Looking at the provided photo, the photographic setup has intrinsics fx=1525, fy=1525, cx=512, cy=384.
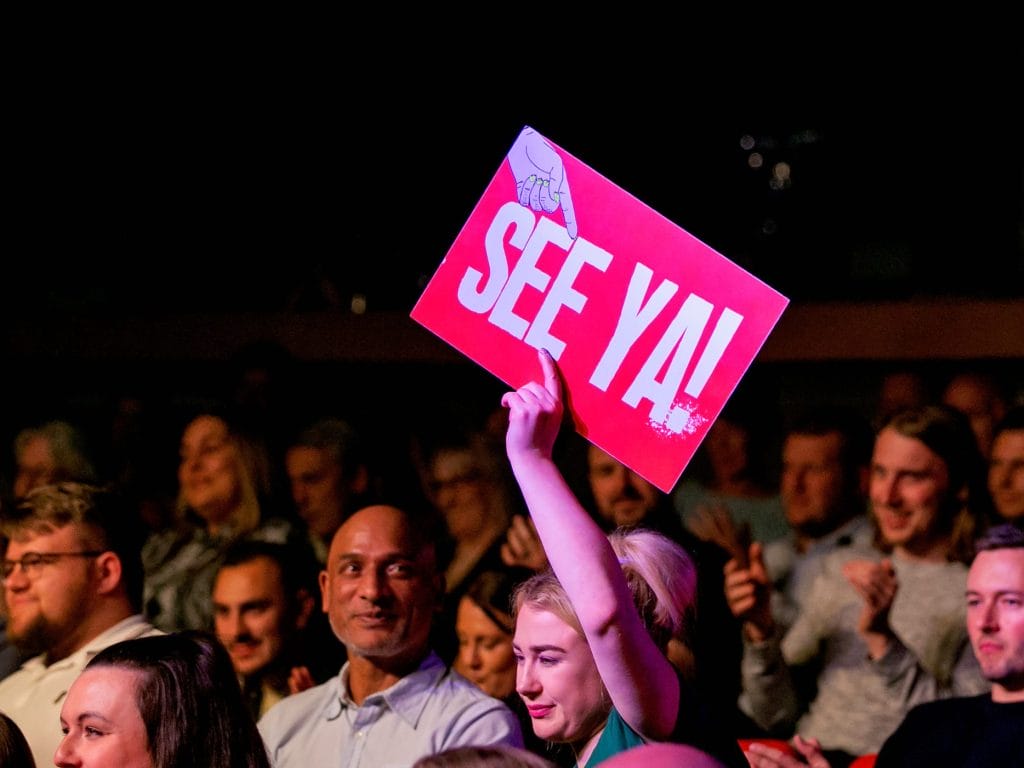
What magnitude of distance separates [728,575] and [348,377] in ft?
6.26

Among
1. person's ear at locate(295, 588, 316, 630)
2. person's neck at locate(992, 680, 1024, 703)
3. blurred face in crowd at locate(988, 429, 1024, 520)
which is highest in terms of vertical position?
blurred face in crowd at locate(988, 429, 1024, 520)

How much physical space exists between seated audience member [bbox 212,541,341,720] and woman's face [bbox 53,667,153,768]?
1235mm

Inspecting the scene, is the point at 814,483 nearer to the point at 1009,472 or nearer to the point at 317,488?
the point at 1009,472

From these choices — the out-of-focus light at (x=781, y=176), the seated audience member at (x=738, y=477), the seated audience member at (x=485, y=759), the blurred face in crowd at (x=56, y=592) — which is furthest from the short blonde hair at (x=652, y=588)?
the out-of-focus light at (x=781, y=176)

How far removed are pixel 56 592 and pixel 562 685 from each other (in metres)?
1.47

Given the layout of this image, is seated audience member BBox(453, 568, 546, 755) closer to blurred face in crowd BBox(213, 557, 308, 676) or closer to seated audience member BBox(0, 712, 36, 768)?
blurred face in crowd BBox(213, 557, 308, 676)

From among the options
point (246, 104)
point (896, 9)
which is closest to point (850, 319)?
point (896, 9)

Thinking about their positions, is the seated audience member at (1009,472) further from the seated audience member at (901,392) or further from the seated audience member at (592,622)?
the seated audience member at (592,622)

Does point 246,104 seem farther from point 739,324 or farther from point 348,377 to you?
point 739,324

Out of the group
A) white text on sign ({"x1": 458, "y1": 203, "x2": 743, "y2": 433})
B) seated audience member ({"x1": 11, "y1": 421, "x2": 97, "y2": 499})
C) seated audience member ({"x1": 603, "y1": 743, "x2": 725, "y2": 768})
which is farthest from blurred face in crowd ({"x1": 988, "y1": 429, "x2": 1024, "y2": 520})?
seated audience member ({"x1": 11, "y1": 421, "x2": 97, "y2": 499})

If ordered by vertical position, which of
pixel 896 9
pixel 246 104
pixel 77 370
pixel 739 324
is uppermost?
pixel 896 9

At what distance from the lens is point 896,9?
185 inches

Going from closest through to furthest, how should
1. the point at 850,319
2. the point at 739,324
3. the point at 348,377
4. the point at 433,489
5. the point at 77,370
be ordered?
1. the point at 739,324
2. the point at 433,489
3. the point at 850,319
4. the point at 348,377
5. the point at 77,370

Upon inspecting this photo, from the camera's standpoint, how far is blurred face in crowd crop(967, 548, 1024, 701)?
263 cm
